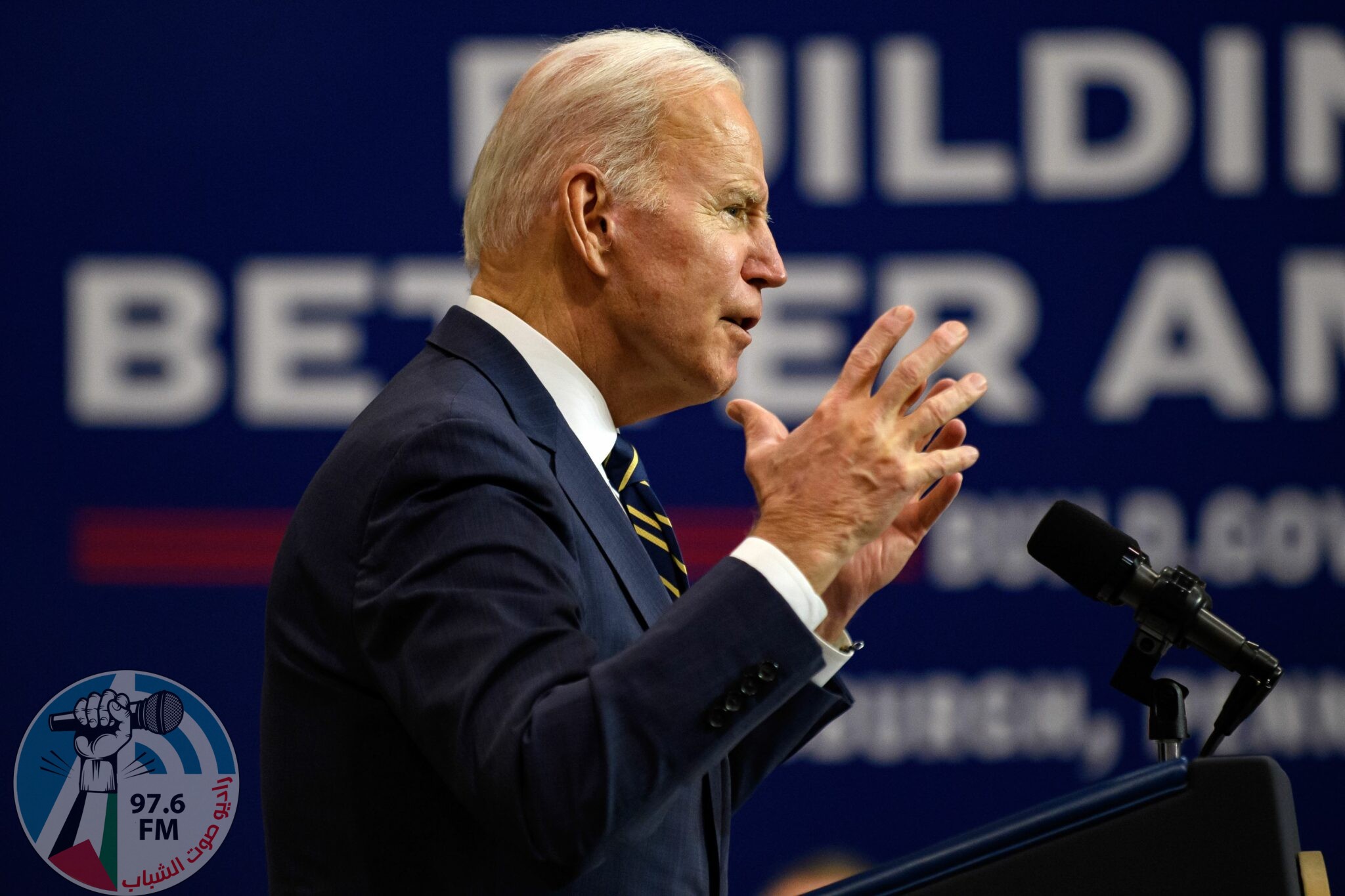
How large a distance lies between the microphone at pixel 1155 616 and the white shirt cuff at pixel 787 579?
0.35 meters

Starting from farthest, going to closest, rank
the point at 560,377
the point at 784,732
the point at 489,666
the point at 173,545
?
the point at 173,545 < the point at 784,732 < the point at 560,377 < the point at 489,666

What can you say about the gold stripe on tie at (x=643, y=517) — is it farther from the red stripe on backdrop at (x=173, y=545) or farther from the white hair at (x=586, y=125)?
the red stripe on backdrop at (x=173, y=545)

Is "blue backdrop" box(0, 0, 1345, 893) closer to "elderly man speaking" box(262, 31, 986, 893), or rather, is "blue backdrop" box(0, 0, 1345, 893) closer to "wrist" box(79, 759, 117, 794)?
"wrist" box(79, 759, 117, 794)

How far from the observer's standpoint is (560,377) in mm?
1323

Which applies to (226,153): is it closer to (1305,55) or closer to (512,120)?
(512,120)

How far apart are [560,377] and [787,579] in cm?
41

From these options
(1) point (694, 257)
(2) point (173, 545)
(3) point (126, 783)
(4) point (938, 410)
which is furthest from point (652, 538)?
(2) point (173, 545)

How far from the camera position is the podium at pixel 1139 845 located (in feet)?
3.16

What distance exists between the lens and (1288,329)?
2.69 meters

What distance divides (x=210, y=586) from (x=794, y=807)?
1.23 meters

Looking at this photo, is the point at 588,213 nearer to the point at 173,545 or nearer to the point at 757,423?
the point at 757,423

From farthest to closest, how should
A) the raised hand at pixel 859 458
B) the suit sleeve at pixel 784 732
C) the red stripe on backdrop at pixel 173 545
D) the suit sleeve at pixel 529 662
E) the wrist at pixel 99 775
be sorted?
the red stripe on backdrop at pixel 173 545, the wrist at pixel 99 775, the suit sleeve at pixel 784 732, the raised hand at pixel 859 458, the suit sleeve at pixel 529 662

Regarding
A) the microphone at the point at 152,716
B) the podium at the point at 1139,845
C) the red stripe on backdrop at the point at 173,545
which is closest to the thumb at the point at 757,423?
the podium at the point at 1139,845

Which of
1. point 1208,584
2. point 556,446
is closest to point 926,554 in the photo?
point 1208,584
